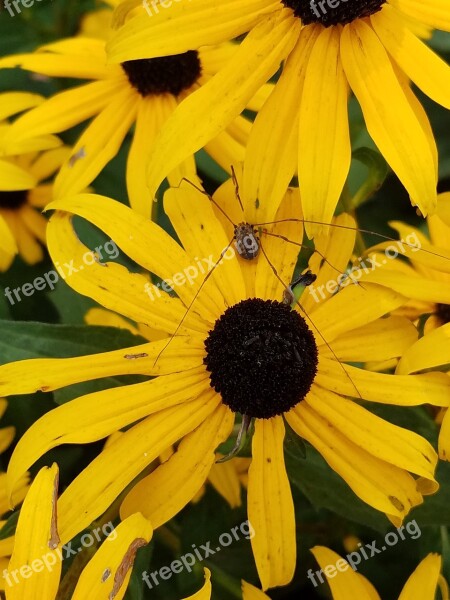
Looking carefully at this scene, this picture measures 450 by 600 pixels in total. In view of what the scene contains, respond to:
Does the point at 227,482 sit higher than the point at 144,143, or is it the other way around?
the point at 144,143

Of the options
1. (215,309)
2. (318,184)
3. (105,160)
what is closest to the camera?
(318,184)

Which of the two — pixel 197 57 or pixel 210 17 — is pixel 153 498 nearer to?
pixel 210 17

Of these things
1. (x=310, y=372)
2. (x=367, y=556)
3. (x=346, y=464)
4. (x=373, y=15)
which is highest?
(x=373, y=15)

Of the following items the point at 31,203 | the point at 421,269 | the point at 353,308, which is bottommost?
the point at 421,269

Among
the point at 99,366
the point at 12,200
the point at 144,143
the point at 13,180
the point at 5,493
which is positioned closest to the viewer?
the point at 99,366

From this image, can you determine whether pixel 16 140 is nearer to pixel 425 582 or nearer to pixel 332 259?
pixel 332 259

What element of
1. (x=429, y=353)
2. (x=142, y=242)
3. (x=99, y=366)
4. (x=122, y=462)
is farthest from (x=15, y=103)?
(x=429, y=353)

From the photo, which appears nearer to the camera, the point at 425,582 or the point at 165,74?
the point at 425,582

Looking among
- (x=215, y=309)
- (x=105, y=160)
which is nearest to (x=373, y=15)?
(x=215, y=309)
